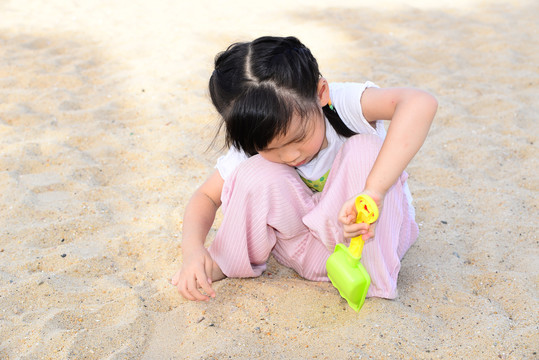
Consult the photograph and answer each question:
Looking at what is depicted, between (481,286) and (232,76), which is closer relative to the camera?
(232,76)

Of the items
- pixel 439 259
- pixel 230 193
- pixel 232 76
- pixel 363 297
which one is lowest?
pixel 439 259

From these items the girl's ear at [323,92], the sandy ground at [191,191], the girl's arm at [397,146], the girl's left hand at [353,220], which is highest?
the girl's ear at [323,92]

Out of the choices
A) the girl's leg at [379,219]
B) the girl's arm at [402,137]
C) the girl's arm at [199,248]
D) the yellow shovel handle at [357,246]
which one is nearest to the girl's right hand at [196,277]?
the girl's arm at [199,248]

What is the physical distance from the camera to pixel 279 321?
145 cm

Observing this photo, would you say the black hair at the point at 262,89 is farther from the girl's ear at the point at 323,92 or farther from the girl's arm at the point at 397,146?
→ the girl's arm at the point at 397,146

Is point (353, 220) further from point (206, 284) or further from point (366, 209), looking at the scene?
point (206, 284)

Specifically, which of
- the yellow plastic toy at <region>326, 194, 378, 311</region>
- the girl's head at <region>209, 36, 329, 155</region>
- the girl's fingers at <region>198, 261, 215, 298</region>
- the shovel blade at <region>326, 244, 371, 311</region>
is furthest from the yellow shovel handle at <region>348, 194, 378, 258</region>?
the girl's fingers at <region>198, 261, 215, 298</region>

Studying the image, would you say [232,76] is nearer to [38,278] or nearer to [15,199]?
[38,278]

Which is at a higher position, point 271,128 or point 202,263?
point 271,128

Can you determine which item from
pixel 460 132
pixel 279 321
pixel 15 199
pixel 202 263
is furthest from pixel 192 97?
pixel 279 321

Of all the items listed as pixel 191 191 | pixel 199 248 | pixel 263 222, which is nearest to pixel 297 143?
pixel 263 222

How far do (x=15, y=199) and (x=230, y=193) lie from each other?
0.96 metres

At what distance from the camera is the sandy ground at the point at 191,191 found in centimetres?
140

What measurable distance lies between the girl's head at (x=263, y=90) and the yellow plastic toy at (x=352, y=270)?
0.90 feet
